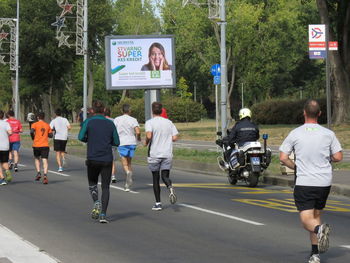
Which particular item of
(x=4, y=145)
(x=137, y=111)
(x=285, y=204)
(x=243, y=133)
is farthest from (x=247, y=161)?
(x=137, y=111)

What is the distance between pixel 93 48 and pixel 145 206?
6647 cm

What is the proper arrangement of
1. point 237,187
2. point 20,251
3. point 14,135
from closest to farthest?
point 20,251 < point 237,187 < point 14,135

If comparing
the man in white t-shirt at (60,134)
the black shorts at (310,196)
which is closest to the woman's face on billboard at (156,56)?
the man in white t-shirt at (60,134)

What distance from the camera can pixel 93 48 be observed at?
79.2 metres

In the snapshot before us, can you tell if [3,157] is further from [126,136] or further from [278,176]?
[278,176]

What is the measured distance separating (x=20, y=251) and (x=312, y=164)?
334 centimetres

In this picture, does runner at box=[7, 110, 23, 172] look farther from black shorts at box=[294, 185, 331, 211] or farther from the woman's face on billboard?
black shorts at box=[294, 185, 331, 211]

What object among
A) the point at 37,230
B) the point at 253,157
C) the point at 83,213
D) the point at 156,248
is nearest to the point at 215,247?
the point at 156,248

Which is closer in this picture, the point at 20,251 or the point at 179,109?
the point at 20,251

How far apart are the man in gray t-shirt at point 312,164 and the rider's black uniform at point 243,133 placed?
Answer: 29.1 ft

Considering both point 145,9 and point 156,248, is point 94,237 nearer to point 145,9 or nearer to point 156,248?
point 156,248

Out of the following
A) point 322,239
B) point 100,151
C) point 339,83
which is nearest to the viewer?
point 322,239

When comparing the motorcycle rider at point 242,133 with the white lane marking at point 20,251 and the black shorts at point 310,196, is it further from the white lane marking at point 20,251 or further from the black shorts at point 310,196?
the black shorts at point 310,196

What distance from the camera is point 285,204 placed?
14.2 m
